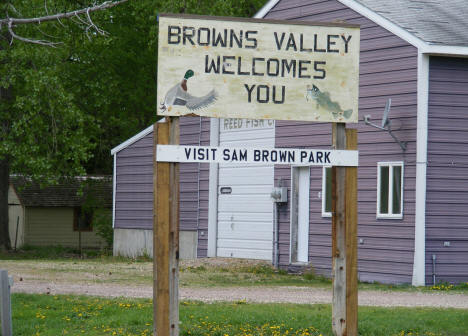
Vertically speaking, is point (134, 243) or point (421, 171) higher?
point (421, 171)

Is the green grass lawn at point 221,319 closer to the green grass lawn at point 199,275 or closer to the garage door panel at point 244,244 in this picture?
the green grass lawn at point 199,275

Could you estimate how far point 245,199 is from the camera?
25.0m

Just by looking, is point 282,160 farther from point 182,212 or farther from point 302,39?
point 182,212

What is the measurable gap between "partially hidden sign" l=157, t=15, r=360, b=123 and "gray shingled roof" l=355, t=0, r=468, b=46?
943 centimetres

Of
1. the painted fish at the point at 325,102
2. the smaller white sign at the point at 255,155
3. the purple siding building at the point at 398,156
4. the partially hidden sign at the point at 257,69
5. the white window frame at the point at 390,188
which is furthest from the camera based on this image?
the white window frame at the point at 390,188

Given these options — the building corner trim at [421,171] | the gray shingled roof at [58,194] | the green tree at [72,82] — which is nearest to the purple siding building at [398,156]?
the building corner trim at [421,171]

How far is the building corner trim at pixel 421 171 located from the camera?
63.3 ft

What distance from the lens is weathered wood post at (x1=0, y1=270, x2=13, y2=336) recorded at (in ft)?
36.7

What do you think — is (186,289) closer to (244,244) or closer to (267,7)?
(244,244)

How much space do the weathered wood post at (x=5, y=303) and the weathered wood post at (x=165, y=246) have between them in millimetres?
2383

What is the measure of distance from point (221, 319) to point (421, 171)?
8557 mm

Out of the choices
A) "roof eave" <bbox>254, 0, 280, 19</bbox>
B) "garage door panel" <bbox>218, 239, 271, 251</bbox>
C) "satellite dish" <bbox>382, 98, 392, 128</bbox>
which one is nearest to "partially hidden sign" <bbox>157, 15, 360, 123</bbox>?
"satellite dish" <bbox>382, 98, 392, 128</bbox>

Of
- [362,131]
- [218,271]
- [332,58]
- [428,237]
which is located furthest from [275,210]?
[332,58]

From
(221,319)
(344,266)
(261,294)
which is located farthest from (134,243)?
(344,266)
